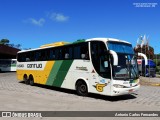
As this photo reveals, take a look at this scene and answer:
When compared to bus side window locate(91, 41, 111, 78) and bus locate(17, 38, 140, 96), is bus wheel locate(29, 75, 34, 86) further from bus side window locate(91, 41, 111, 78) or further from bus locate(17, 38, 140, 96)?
bus side window locate(91, 41, 111, 78)

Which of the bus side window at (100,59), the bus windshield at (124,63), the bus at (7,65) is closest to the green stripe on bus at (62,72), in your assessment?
the bus side window at (100,59)

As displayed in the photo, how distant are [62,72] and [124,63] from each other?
16.3 feet

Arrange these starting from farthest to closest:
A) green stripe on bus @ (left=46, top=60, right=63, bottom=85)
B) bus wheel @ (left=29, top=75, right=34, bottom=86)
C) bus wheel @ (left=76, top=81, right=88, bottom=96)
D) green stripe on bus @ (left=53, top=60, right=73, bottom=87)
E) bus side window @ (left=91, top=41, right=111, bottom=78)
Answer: bus wheel @ (left=29, top=75, right=34, bottom=86), green stripe on bus @ (left=46, top=60, right=63, bottom=85), green stripe on bus @ (left=53, top=60, right=73, bottom=87), bus wheel @ (left=76, top=81, right=88, bottom=96), bus side window @ (left=91, top=41, right=111, bottom=78)

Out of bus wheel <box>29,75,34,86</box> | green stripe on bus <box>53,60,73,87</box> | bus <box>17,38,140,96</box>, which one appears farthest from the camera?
bus wheel <box>29,75,34,86</box>

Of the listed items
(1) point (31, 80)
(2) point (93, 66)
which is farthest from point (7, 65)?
(2) point (93, 66)

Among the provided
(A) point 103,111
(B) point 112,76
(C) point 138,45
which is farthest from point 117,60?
(C) point 138,45

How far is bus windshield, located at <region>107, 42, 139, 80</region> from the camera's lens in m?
12.9

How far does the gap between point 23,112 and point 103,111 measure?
9.88ft

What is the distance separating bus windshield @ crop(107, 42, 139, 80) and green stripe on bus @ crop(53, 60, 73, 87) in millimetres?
3434

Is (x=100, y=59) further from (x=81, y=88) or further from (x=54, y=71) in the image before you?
(x=54, y=71)

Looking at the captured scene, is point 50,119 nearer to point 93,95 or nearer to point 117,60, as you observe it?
point 117,60

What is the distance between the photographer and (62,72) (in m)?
16.8

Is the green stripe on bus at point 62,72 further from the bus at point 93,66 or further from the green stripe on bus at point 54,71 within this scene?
the green stripe on bus at point 54,71

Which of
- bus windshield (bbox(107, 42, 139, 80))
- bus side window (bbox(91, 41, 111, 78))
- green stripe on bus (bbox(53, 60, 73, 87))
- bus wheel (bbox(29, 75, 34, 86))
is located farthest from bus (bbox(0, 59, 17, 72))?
bus windshield (bbox(107, 42, 139, 80))
